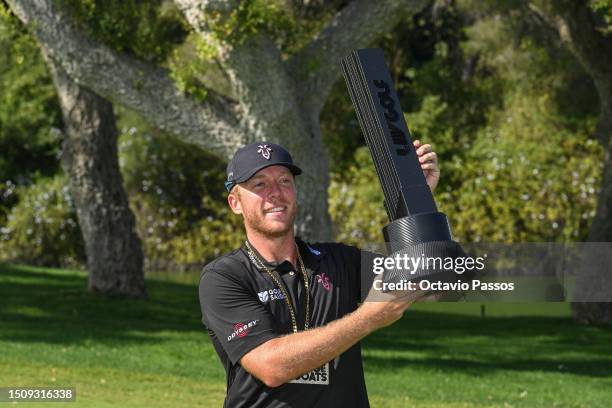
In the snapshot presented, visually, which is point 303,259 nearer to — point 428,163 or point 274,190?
point 274,190

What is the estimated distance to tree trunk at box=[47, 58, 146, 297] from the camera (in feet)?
69.0

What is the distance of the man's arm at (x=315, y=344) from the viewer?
11.1 ft

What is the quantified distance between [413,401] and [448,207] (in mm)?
15714

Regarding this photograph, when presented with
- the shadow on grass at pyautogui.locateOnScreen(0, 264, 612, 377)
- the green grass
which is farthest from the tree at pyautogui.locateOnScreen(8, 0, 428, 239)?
the shadow on grass at pyautogui.locateOnScreen(0, 264, 612, 377)

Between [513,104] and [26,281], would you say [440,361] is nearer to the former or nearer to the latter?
[26,281]

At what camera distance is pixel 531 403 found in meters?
13.1

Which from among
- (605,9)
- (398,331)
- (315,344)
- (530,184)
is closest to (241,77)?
(398,331)

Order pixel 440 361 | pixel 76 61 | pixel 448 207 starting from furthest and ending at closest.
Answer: pixel 448 207 < pixel 440 361 < pixel 76 61

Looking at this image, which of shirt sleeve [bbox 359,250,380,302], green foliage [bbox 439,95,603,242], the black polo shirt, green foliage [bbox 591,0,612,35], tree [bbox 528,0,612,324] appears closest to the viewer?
shirt sleeve [bbox 359,250,380,302]

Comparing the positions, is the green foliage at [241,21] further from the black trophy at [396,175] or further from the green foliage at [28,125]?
the green foliage at [28,125]

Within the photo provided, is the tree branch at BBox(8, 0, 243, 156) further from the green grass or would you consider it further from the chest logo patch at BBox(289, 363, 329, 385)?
the chest logo patch at BBox(289, 363, 329, 385)

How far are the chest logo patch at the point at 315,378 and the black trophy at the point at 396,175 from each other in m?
1.29

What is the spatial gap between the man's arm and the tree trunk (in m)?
17.2

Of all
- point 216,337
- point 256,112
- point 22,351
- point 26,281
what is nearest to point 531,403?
point 256,112
